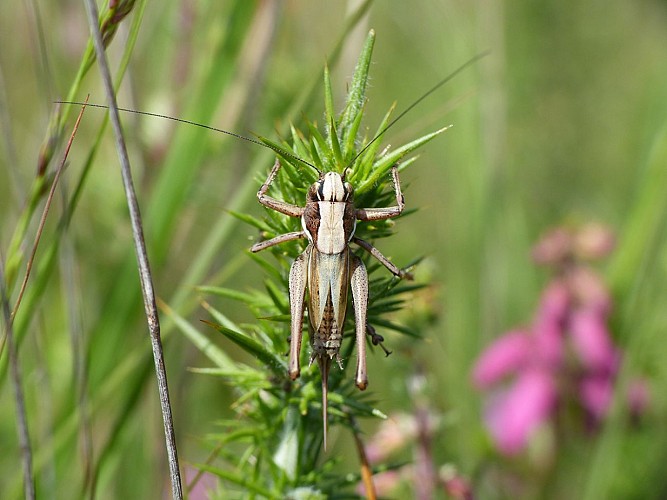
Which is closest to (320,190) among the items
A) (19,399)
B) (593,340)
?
(19,399)

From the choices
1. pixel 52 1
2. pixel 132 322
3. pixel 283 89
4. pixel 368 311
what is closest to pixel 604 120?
pixel 283 89

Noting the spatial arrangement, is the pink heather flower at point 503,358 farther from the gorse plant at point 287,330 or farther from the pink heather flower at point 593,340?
the gorse plant at point 287,330

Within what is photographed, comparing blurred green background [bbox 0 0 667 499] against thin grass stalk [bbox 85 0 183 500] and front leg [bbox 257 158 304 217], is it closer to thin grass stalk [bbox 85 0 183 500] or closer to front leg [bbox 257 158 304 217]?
front leg [bbox 257 158 304 217]

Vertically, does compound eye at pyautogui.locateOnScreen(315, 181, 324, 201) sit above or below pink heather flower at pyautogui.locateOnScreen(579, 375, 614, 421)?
above

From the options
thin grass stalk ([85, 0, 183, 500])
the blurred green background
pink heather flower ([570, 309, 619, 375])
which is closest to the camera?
thin grass stalk ([85, 0, 183, 500])

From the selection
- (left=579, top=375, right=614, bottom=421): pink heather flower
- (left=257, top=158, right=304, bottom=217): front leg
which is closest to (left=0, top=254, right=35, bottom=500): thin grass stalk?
(left=257, top=158, right=304, bottom=217): front leg

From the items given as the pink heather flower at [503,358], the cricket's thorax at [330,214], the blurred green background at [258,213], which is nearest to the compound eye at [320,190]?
the cricket's thorax at [330,214]
